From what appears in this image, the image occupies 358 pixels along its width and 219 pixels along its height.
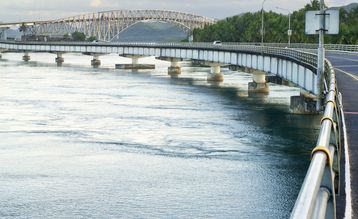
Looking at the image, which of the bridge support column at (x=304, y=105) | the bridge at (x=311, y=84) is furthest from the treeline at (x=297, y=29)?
the bridge support column at (x=304, y=105)

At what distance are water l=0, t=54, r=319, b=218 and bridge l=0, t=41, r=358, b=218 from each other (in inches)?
177

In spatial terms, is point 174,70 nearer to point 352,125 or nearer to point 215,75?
point 215,75

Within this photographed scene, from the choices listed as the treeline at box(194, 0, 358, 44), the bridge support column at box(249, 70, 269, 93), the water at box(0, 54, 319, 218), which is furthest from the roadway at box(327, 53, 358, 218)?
the treeline at box(194, 0, 358, 44)

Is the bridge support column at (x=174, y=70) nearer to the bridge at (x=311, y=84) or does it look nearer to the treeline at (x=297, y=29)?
the bridge at (x=311, y=84)

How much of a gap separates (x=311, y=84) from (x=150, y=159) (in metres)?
19.2

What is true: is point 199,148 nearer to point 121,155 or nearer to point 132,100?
point 121,155

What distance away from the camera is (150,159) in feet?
115

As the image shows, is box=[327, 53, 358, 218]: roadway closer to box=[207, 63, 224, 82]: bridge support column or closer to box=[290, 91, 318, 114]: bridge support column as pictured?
box=[290, 91, 318, 114]: bridge support column

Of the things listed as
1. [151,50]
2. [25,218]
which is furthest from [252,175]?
[151,50]

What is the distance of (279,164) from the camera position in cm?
3406

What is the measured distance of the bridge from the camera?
551 cm

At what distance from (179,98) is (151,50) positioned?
225 feet

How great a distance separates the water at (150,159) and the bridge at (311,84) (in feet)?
14.8

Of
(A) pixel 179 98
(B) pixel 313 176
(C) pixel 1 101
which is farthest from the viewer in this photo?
(A) pixel 179 98
